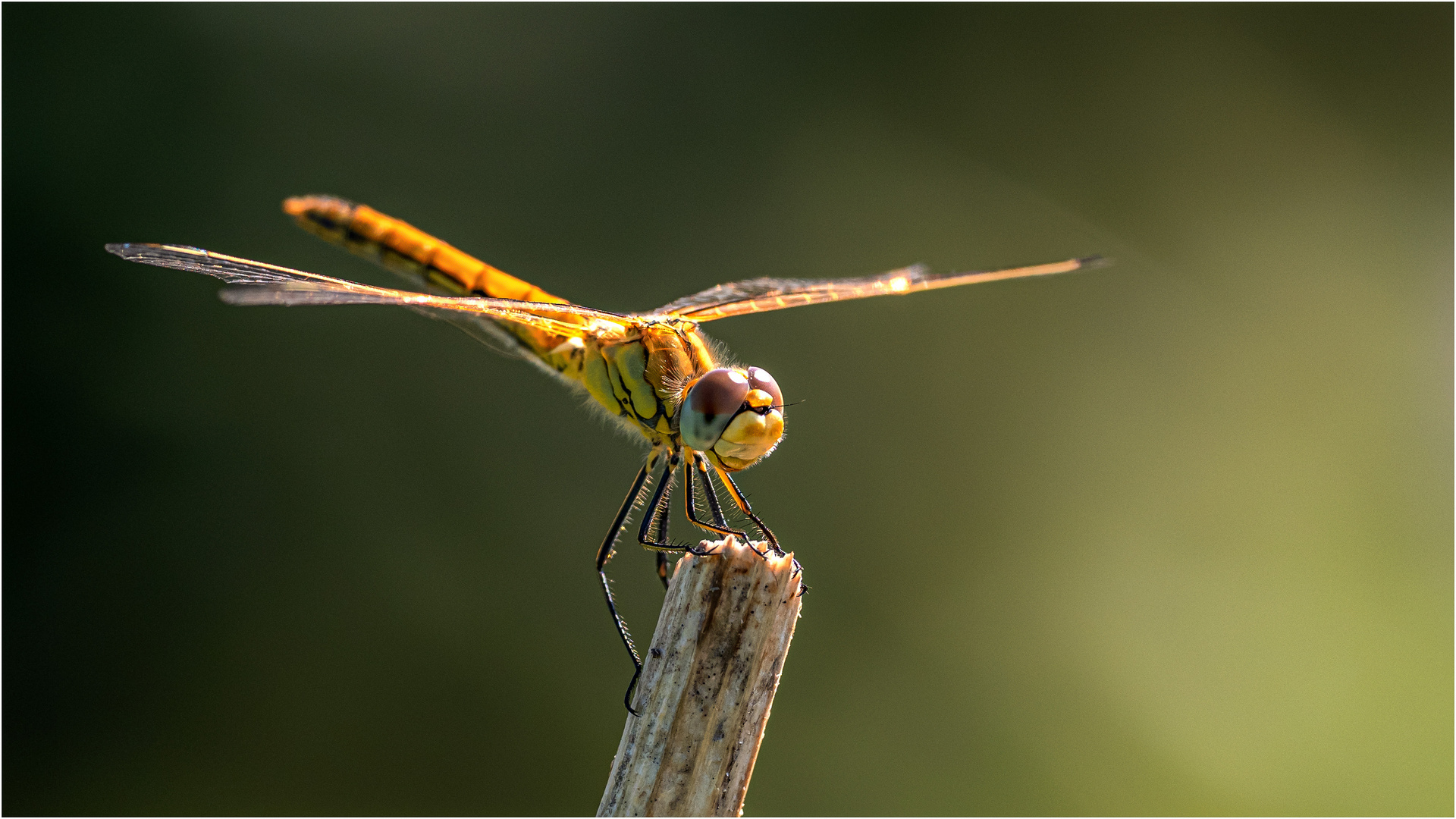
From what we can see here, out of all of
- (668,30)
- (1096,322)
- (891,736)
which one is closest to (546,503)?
(891,736)

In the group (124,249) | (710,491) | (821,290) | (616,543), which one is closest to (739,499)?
(710,491)

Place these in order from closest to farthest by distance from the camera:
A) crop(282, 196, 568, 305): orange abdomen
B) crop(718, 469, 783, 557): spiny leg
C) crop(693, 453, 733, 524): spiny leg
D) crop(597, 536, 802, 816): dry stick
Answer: crop(597, 536, 802, 816): dry stick, crop(718, 469, 783, 557): spiny leg, crop(693, 453, 733, 524): spiny leg, crop(282, 196, 568, 305): orange abdomen

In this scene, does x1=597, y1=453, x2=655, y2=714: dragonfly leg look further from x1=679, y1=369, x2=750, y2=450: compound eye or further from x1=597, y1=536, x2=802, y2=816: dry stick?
x1=597, y1=536, x2=802, y2=816: dry stick

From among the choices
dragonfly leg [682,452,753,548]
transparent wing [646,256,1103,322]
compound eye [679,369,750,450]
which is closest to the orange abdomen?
transparent wing [646,256,1103,322]

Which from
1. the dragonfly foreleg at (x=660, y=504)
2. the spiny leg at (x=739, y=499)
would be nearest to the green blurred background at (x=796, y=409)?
the dragonfly foreleg at (x=660, y=504)

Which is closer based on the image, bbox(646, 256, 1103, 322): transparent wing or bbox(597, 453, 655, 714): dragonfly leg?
bbox(597, 453, 655, 714): dragonfly leg

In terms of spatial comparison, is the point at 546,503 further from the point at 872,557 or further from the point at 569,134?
the point at 569,134

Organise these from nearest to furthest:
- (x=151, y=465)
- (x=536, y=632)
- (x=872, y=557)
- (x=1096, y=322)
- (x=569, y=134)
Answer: (x=151, y=465) < (x=536, y=632) < (x=872, y=557) < (x=569, y=134) < (x=1096, y=322)

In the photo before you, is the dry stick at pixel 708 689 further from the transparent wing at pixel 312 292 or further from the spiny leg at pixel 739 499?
the transparent wing at pixel 312 292
